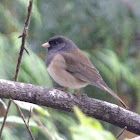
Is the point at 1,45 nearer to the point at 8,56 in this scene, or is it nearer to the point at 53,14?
the point at 8,56

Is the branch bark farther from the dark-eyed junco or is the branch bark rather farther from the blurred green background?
the blurred green background

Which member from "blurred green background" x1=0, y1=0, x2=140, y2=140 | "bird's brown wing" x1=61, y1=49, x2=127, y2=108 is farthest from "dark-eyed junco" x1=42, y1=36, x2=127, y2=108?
"blurred green background" x1=0, y1=0, x2=140, y2=140

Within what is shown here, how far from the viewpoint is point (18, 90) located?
1333 millimetres

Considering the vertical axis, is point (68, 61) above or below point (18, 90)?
below

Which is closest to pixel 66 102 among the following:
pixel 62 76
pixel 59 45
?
pixel 62 76

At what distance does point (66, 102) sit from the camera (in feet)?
4.62

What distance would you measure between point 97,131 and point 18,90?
0.83 metres

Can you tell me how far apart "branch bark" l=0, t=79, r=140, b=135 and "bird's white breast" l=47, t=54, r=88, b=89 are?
685 mm

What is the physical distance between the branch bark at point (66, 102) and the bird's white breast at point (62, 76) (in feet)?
2.25

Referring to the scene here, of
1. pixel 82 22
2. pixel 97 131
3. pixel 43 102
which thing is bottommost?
pixel 82 22

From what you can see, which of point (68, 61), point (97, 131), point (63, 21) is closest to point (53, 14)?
point (63, 21)

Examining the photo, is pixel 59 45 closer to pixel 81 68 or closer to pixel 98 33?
pixel 81 68

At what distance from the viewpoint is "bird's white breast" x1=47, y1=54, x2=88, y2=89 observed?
2.19 metres

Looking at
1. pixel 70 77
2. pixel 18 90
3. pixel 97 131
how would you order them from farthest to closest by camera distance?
1. pixel 70 77
2. pixel 18 90
3. pixel 97 131
